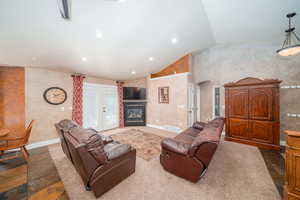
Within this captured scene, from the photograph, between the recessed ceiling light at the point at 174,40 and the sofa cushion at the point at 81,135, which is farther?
the recessed ceiling light at the point at 174,40

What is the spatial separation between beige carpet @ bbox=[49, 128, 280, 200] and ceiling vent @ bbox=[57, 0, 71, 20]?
2.95 metres

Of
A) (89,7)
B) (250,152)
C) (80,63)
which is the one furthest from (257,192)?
(80,63)

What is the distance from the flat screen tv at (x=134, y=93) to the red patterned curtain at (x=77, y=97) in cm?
195

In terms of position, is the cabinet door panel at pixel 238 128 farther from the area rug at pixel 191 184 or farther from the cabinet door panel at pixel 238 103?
the area rug at pixel 191 184

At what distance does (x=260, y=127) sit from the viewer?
300cm

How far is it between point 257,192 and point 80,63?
504cm

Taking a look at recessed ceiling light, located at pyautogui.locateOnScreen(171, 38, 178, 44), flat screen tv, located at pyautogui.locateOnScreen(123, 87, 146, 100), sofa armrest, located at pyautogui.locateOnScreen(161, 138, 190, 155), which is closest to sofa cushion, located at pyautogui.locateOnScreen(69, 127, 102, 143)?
sofa armrest, located at pyautogui.locateOnScreen(161, 138, 190, 155)

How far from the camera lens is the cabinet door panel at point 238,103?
3176mm

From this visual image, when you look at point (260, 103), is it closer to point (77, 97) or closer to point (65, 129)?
point (65, 129)

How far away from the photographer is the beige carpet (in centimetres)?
155

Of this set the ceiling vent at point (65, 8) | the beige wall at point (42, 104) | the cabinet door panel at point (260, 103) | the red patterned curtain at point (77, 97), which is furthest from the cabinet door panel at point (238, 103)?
the beige wall at point (42, 104)

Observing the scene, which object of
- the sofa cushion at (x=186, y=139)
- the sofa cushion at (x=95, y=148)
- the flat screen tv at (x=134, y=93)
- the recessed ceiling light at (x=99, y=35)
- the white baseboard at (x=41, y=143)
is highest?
the recessed ceiling light at (x=99, y=35)

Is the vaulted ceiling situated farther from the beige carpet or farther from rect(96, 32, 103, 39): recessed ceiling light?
the beige carpet

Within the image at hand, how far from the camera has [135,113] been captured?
5.66 metres
